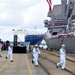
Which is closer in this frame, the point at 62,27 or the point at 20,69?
the point at 20,69

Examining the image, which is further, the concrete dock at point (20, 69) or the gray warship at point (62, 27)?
the gray warship at point (62, 27)

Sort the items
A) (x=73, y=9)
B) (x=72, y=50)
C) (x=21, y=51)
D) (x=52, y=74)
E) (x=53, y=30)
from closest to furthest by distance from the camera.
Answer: (x=52, y=74) < (x=72, y=50) < (x=21, y=51) < (x=73, y=9) < (x=53, y=30)

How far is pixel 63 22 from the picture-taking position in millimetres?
78562

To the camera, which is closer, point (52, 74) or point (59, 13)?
point (52, 74)

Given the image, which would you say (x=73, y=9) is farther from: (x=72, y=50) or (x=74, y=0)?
(x=72, y=50)

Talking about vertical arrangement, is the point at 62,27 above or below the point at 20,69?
above

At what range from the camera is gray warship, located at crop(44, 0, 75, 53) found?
2095 inches

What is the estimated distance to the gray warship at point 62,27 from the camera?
53.2 meters

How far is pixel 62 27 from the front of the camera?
75062 mm

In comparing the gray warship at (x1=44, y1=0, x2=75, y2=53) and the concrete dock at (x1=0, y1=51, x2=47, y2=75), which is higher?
the gray warship at (x1=44, y1=0, x2=75, y2=53)

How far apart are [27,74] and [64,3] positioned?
71690 millimetres

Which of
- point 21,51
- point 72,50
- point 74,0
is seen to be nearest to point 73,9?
point 74,0

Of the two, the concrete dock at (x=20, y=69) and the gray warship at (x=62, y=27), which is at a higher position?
the gray warship at (x=62, y=27)

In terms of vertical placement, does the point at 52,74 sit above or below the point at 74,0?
below
